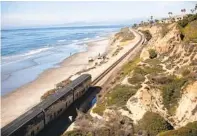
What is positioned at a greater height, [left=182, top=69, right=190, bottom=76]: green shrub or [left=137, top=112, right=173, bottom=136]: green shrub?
[left=182, top=69, right=190, bottom=76]: green shrub

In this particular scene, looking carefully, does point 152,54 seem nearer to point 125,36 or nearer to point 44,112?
point 44,112

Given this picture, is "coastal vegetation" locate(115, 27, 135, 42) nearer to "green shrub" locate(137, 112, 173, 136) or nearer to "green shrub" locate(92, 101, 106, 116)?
"green shrub" locate(92, 101, 106, 116)

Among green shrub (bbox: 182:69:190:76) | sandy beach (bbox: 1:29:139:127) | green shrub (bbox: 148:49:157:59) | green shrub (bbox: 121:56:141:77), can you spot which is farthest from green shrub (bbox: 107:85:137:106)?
green shrub (bbox: 148:49:157:59)

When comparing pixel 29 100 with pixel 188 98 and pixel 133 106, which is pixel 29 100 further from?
pixel 188 98

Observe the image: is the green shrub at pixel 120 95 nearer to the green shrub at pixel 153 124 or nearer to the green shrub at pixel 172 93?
the green shrub at pixel 172 93

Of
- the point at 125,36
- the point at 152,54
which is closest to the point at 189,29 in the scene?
the point at 152,54

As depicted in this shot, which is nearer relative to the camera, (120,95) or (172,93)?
(172,93)
